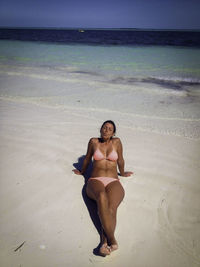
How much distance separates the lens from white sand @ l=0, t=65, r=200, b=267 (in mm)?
2506

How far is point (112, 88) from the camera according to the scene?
9648mm

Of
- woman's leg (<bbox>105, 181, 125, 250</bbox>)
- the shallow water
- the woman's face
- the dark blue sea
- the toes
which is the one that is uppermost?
the dark blue sea

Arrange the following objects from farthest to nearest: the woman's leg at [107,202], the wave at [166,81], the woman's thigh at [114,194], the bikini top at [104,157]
Answer: the wave at [166,81]
the bikini top at [104,157]
the woman's thigh at [114,194]
the woman's leg at [107,202]

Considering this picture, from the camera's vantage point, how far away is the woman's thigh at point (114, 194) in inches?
111

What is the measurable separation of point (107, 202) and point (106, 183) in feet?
1.38

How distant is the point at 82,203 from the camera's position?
324cm

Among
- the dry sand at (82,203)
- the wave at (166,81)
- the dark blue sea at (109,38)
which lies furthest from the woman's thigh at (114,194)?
the dark blue sea at (109,38)

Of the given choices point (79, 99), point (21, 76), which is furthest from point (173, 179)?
point (21, 76)

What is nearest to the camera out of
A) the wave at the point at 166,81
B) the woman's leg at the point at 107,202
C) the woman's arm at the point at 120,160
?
the woman's leg at the point at 107,202

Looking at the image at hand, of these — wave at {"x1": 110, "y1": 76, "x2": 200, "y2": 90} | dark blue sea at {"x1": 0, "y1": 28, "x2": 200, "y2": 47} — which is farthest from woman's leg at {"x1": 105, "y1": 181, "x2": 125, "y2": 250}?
dark blue sea at {"x1": 0, "y1": 28, "x2": 200, "y2": 47}

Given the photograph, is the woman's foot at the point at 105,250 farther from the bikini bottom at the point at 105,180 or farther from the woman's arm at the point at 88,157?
the woman's arm at the point at 88,157

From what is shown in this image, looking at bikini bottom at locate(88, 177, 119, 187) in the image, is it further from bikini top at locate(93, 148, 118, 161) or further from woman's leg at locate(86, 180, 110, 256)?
bikini top at locate(93, 148, 118, 161)

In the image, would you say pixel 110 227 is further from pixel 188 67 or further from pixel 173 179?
pixel 188 67

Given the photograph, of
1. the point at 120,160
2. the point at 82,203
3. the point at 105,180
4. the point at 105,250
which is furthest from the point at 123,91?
the point at 105,250
